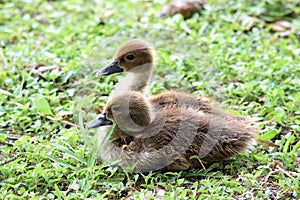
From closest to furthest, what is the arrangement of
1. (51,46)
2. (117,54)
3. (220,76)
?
(117,54) < (220,76) < (51,46)

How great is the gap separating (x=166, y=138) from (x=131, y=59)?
3.36 ft

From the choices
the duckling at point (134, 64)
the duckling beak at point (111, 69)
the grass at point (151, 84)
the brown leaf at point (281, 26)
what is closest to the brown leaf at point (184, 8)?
the grass at point (151, 84)

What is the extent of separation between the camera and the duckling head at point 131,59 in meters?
4.41

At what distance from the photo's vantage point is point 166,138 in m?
3.60

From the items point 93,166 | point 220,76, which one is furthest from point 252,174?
point 220,76

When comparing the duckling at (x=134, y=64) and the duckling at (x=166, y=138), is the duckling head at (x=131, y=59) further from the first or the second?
the duckling at (x=166, y=138)

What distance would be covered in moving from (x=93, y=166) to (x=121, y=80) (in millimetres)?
1185

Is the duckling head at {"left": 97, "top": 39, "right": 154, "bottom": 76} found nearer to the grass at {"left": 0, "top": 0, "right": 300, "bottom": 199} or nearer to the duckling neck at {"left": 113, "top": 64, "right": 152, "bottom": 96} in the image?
the duckling neck at {"left": 113, "top": 64, "right": 152, "bottom": 96}

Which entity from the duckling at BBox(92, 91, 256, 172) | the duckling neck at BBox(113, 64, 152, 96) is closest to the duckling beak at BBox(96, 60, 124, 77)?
the duckling neck at BBox(113, 64, 152, 96)

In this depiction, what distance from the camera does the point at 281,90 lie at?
14.8 feet

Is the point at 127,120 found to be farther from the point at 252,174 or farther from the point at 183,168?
the point at 252,174

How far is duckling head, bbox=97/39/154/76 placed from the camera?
4.41 meters

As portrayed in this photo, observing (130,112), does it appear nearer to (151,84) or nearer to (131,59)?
(131,59)

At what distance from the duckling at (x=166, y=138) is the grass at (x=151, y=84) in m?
0.08
